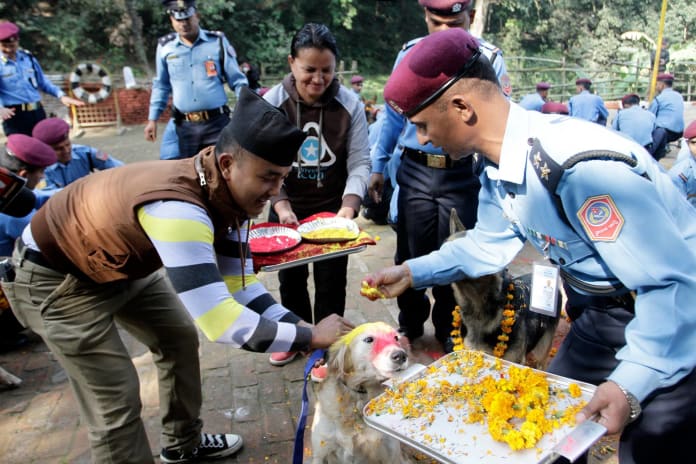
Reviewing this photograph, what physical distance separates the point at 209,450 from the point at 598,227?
110 inches

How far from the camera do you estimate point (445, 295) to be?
4.47m

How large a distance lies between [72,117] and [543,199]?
20027mm

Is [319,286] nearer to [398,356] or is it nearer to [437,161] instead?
[437,161]

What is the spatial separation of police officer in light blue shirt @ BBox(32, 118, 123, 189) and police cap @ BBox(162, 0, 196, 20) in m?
1.91

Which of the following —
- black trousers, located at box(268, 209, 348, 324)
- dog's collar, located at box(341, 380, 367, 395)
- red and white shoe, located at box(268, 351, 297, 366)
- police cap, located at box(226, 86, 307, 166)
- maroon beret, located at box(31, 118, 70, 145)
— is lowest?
red and white shoe, located at box(268, 351, 297, 366)

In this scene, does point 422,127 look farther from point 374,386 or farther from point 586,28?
point 586,28

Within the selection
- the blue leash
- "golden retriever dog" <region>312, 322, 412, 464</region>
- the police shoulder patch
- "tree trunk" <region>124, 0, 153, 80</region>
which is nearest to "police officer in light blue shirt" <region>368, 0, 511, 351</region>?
"golden retriever dog" <region>312, 322, 412, 464</region>

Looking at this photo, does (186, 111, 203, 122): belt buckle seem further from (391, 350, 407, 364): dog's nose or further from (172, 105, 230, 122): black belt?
(391, 350, 407, 364): dog's nose

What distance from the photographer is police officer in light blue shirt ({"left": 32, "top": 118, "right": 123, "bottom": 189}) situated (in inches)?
210

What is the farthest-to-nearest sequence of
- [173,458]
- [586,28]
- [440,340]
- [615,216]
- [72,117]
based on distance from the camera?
[586,28] → [72,117] → [440,340] → [173,458] → [615,216]

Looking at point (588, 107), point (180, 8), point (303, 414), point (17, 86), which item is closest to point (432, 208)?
point (303, 414)

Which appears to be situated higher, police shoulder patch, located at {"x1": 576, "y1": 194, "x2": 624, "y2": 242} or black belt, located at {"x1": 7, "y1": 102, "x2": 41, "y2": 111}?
police shoulder patch, located at {"x1": 576, "y1": 194, "x2": 624, "y2": 242}

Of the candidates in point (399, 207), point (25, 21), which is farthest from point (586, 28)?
point (399, 207)

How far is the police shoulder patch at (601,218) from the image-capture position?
176 centimetres
